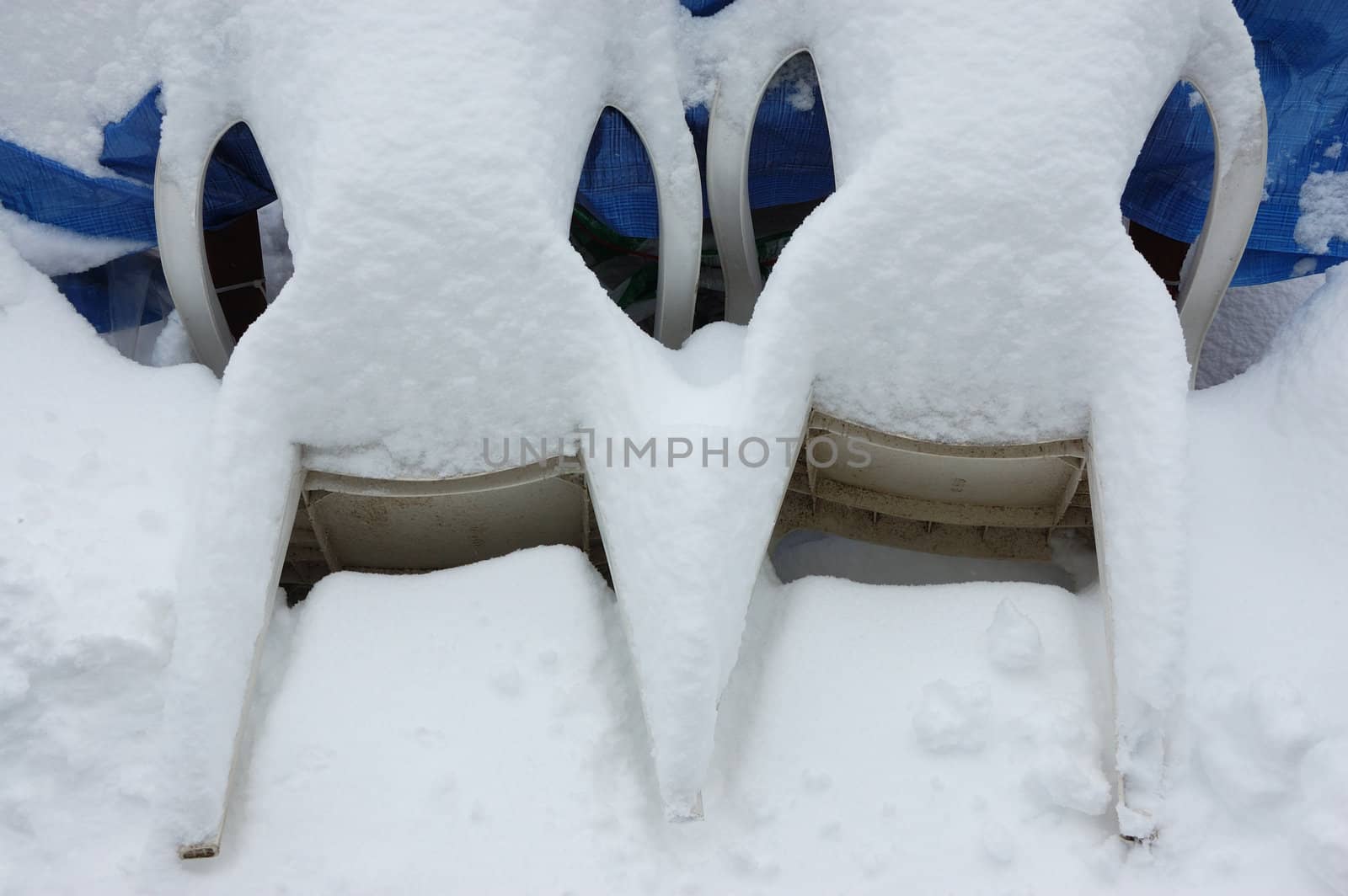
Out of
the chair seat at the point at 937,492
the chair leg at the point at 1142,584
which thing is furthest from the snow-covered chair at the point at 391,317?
the chair leg at the point at 1142,584

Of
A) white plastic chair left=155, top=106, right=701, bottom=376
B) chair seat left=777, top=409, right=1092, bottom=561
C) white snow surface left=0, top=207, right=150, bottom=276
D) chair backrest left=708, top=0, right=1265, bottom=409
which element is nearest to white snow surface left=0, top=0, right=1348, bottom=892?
chair backrest left=708, top=0, right=1265, bottom=409

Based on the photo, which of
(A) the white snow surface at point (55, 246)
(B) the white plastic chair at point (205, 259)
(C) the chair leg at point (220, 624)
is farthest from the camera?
(A) the white snow surface at point (55, 246)

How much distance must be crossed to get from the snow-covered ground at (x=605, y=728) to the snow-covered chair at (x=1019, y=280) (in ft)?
0.98

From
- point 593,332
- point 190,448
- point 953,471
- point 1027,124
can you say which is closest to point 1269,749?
point 953,471

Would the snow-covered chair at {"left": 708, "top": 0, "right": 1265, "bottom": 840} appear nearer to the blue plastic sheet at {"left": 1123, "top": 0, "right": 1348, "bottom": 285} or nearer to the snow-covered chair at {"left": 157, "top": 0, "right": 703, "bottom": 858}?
the blue plastic sheet at {"left": 1123, "top": 0, "right": 1348, "bottom": 285}

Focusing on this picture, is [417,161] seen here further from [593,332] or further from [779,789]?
[779,789]

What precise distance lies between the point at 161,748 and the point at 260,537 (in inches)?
28.4

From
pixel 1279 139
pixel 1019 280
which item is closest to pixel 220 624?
pixel 1019 280

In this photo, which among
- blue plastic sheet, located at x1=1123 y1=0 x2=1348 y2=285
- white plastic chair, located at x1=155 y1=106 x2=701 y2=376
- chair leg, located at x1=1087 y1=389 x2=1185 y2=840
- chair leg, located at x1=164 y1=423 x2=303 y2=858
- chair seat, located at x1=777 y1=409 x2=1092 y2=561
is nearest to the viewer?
chair leg, located at x1=164 y1=423 x2=303 y2=858

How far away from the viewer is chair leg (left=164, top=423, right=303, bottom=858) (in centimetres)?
327

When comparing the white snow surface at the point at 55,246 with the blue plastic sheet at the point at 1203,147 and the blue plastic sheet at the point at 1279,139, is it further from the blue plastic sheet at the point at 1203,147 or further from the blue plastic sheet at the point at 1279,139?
the blue plastic sheet at the point at 1279,139

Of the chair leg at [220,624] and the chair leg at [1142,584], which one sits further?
the chair leg at [1142,584]

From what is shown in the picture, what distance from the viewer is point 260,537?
3506 millimetres

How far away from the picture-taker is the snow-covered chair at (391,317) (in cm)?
344
